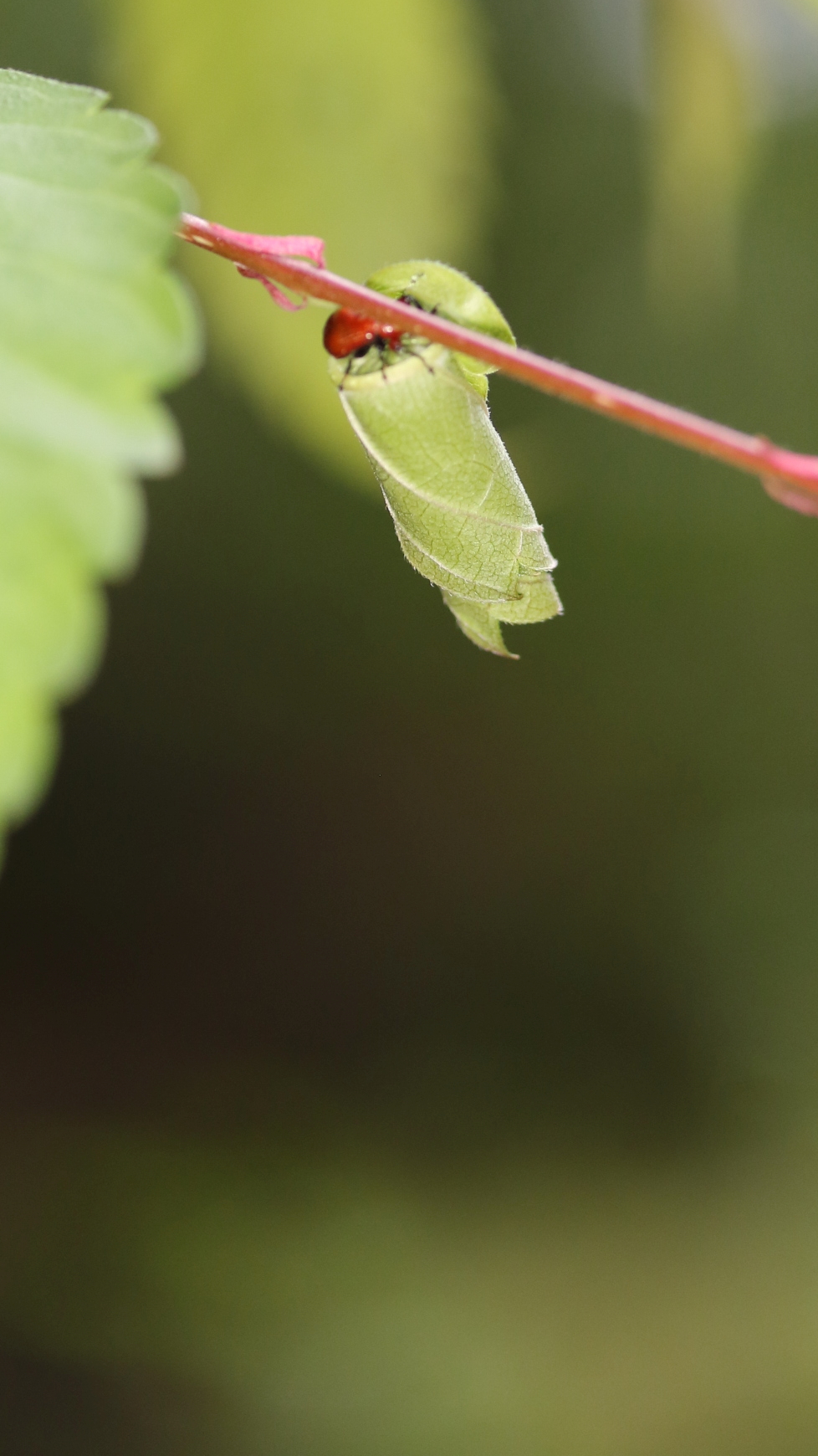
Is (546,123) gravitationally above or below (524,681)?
above

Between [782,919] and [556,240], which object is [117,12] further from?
[782,919]

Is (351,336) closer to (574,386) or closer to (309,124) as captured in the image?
(574,386)

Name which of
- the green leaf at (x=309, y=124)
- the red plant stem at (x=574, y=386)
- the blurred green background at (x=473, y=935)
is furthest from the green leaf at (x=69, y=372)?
the blurred green background at (x=473, y=935)

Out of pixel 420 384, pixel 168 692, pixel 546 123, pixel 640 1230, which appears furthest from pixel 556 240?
pixel 420 384

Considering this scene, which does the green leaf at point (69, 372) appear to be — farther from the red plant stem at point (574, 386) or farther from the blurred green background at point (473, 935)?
the blurred green background at point (473, 935)

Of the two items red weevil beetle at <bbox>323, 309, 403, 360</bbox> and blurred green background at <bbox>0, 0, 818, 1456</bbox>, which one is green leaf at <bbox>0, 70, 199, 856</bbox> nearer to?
red weevil beetle at <bbox>323, 309, 403, 360</bbox>

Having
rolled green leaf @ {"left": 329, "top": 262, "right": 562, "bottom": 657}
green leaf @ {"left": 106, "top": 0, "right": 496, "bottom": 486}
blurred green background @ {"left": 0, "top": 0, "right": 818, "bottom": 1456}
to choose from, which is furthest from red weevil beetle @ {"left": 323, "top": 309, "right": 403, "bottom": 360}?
blurred green background @ {"left": 0, "top": 0, "right": 818, "bottom": 1456}
